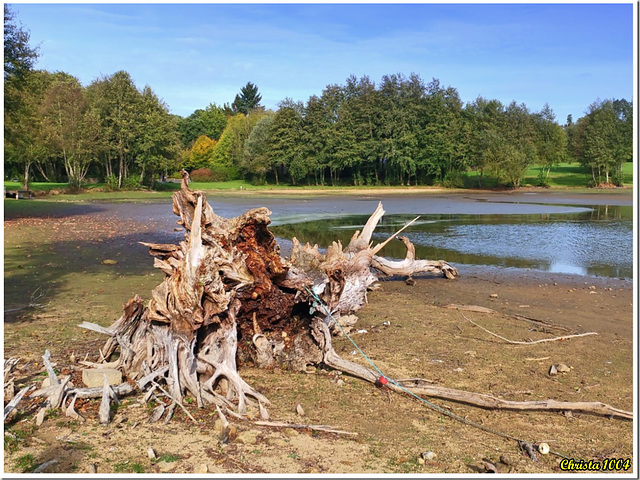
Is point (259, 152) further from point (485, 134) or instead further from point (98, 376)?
point (98, 376)

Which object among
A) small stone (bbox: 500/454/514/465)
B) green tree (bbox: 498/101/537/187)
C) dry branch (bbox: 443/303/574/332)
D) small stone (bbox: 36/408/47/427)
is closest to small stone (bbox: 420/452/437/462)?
small stone (bbox: 500/454/514/465)

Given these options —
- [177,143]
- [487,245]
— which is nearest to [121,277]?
[487,245]

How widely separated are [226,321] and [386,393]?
2050 mm

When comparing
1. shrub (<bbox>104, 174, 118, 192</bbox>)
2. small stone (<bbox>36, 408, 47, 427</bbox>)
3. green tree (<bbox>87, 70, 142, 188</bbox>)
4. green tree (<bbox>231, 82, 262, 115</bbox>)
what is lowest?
small stone (<bbox>36, 408, 47, 427</bbox>)

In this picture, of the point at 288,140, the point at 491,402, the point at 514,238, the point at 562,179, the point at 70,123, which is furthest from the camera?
the point at 562,179

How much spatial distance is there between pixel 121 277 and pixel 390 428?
9340mm

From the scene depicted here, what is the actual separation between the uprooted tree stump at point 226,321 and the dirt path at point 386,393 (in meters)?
0.26

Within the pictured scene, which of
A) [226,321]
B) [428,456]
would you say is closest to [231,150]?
[226,321]

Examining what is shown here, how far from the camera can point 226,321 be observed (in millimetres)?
6703

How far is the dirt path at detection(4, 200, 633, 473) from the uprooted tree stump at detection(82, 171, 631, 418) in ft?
0.85

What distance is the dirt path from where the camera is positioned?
4.66m

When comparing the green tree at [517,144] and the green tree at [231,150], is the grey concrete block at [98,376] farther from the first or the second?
the green tree at [231,150]

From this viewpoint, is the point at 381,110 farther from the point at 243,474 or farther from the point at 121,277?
the point at 243,474

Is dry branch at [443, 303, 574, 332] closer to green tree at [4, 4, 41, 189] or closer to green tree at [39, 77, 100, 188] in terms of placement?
green tree at [4, 4, 41, 189]
